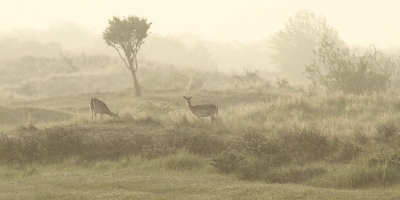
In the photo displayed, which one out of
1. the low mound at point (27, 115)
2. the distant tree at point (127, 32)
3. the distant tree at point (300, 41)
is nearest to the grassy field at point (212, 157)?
the low mound at point (27, 115)

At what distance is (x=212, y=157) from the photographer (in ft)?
45.0

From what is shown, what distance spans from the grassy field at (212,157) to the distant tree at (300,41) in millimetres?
50561

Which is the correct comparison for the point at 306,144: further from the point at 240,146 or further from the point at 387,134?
the point at 387,134

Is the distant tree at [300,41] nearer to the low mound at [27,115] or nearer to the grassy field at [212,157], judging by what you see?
the low mound at [27,115]

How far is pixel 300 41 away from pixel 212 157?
6372cm

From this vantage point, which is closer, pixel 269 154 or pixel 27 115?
pixel 269 154

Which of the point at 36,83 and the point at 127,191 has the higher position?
the point at 36,83

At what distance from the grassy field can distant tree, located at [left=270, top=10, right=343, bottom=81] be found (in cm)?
Result: 5056

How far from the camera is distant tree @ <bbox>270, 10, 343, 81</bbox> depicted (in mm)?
74312

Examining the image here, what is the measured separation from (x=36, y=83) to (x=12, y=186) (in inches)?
1393

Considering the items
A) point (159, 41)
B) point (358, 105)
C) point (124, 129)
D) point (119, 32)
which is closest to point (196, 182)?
point (124, 129)

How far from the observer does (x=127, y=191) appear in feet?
33.7

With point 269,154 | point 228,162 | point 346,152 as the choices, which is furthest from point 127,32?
point 228,162

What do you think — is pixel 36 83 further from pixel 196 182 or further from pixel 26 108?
pixel 196 182
